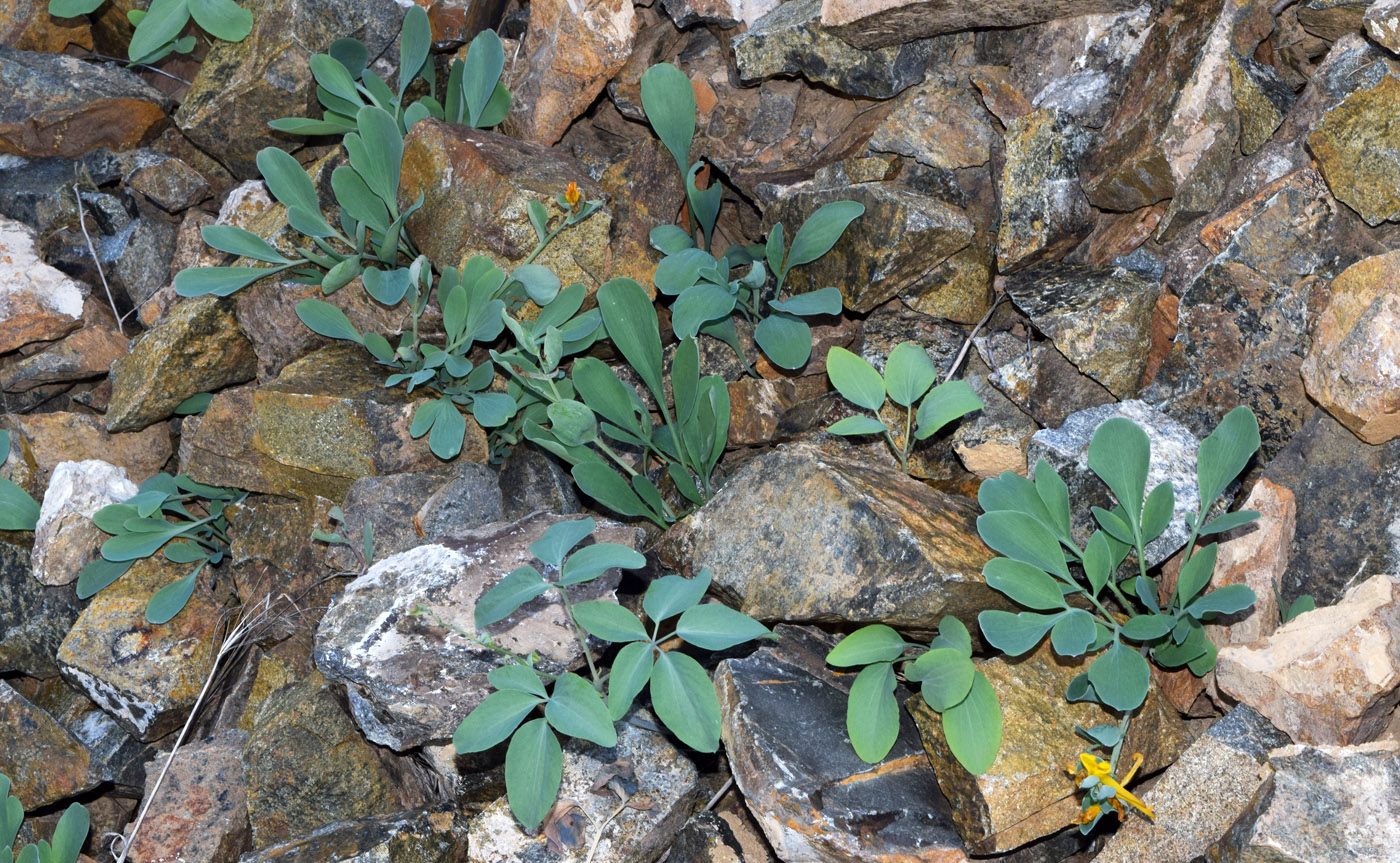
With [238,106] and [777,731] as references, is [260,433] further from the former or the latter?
[777,731]

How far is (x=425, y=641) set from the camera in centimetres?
220

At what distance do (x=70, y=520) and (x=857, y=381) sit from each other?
6.78ft

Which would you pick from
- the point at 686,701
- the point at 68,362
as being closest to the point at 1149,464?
the point at 686,701

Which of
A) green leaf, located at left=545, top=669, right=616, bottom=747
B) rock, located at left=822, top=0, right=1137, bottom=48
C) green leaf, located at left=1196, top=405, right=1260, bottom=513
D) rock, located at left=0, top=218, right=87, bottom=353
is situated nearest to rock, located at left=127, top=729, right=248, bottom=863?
green leaf, located at left=545, top=669, right=616, bottom=747

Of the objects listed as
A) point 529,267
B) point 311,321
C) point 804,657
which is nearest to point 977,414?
point 804,657

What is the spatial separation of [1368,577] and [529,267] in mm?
1943

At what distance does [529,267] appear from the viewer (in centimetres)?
268

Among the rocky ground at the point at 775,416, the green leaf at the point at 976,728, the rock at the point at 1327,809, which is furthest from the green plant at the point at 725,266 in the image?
the rock at the point at 1327,809

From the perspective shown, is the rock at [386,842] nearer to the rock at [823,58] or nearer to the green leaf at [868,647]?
the green leaf at [868,647]

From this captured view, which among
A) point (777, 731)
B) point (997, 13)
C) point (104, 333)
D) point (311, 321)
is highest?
point (997, 13)

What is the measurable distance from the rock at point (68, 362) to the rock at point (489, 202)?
1046mm

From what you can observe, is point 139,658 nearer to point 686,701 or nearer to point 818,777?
point 686,701

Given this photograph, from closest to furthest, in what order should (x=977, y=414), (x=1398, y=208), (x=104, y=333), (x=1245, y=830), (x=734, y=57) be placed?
(x=1245, y=830)
(x=1398, y=208)
(x=977, y=414)
(x=734, y=57)
(x=104, y=333)

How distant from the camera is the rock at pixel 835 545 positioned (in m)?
2.07
